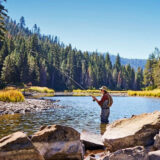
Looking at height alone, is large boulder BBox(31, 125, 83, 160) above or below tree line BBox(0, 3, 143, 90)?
below

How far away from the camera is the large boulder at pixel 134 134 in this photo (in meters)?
6.79

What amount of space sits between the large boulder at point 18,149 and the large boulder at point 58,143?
0.99m

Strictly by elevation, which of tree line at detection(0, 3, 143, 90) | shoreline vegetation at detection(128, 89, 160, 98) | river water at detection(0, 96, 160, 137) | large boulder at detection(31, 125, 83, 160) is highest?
tree line at detection(0, 3, 143, 90)

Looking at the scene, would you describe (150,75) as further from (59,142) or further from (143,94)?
(59,142)

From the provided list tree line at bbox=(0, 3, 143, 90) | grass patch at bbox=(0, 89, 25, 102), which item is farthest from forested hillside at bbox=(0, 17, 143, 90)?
grass patch at bbox=(0, 89, 25, 102)

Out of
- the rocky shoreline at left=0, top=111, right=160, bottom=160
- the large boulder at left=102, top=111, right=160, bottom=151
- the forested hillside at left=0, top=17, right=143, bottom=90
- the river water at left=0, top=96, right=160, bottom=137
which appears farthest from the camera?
the forested hillside at left=0, top=17, right=143, bottom=90

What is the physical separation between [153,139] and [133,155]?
226cm

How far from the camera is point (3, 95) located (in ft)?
74.6

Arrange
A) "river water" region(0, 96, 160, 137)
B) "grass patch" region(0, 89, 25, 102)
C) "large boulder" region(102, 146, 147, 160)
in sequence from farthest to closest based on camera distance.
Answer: "grass patch" region(0, 89, 25, 102), "river water" region(0, 96, 160, 137), "large boulder" region(102, 146, 147, 160)

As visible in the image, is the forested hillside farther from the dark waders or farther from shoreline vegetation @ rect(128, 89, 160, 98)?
the dark waders

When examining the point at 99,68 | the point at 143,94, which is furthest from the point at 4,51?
the point at 99,68

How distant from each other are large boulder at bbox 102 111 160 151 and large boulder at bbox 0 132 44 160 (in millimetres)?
2372

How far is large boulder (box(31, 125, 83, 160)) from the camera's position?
6.32m

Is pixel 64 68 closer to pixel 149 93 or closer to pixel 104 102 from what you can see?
pixel 149 93
